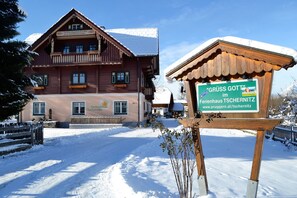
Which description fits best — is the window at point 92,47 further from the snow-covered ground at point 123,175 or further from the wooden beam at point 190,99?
the wooden beam at point 190,99

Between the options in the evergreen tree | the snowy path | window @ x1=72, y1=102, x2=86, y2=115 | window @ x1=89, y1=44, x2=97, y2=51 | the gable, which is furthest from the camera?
window @ x1=89, y1=44, x2=97, y2=51

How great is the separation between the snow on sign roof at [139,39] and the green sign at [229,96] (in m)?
21.8

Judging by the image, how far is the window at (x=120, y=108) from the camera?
27719 mm

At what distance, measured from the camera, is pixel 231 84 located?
4.99 metres

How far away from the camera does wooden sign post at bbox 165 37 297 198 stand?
4551 mm

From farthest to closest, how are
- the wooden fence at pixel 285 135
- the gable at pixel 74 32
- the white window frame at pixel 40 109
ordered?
1. the white window frame at pixel 40 109
2. the gable at pixel 74 32
3. the wooden fence at pixel 285 135

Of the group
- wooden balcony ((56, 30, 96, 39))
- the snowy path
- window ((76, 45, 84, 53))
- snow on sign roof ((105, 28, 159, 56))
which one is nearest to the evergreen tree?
the snowy path

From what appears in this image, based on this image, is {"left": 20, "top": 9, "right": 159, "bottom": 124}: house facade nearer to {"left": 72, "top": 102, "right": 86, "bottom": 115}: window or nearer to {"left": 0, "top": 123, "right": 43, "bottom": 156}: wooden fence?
{"left": 72, "top": 102, "right": 86, "bottom": 115}: window

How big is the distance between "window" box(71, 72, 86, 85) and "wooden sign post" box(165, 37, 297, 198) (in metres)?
24.3

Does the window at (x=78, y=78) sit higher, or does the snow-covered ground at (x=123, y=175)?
the window at (x=78, y=78)

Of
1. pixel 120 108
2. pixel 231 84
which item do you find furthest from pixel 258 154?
pixel 120 108

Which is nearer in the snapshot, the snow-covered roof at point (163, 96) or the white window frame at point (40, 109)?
the white window frame at point (40, 109)

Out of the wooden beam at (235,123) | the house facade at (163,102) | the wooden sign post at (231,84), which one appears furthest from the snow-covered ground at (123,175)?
the house facade at (163,102)

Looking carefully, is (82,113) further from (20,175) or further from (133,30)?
(20,175)
